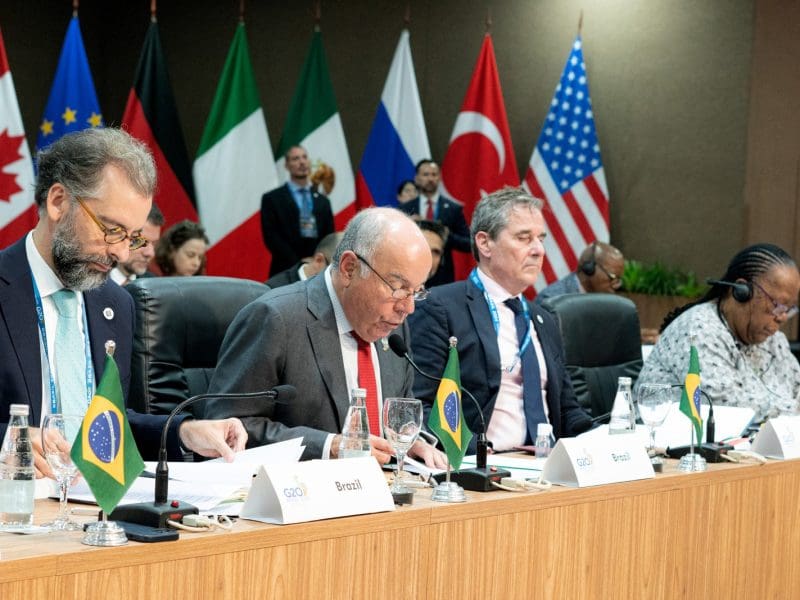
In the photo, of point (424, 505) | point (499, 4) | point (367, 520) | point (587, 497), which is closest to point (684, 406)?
point (587, 497)

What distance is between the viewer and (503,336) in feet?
12.4

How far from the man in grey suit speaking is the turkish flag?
5.81 metres

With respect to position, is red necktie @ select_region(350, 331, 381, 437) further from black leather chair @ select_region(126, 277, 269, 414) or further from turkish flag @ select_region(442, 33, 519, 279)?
turkish flag @ select_region(442, 33, 519, 279)

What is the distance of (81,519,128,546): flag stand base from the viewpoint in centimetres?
162

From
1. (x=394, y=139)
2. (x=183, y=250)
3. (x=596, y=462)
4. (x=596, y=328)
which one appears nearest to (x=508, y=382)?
(x=596, y=328)

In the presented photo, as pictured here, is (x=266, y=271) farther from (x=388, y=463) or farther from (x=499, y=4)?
(x=388, y=463)

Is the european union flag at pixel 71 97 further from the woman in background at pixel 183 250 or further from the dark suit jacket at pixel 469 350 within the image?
the dark suit jacket at pixel 469 350

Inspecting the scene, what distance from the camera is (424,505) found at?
2133mm

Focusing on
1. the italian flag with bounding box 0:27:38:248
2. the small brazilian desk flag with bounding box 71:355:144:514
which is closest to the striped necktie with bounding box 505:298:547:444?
the small brazilian desk flag with bounding box 71:355:144:514

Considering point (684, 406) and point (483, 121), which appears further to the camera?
point (483, 121)

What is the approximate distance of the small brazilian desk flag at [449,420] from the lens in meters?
2.31

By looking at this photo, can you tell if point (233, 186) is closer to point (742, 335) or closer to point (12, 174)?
point (12, 174)

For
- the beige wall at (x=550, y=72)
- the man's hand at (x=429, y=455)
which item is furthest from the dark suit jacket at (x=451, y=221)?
the man's hand at (x=429, y=455)

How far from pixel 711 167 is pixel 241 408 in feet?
21.1
